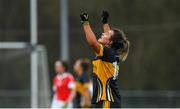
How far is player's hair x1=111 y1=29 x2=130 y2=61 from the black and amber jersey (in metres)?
0.08

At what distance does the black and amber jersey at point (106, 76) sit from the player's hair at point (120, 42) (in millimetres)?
78

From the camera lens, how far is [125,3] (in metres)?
17.4

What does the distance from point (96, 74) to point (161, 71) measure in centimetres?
903

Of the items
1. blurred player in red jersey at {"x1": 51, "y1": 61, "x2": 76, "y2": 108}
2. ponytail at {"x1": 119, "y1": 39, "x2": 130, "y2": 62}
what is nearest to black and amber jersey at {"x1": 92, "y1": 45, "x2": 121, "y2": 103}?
ponytail at {"x1": 119, "y1": 39, "x2": 130, "y2": 62}

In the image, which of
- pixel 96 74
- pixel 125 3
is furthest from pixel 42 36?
pixel 96 74

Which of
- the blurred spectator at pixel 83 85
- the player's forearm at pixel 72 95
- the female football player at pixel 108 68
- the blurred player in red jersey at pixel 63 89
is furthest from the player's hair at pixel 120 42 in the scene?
the blurred player in red jersey at pixel 63 89

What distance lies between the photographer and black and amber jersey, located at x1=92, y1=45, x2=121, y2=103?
8.52 metres

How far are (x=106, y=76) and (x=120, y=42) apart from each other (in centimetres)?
42

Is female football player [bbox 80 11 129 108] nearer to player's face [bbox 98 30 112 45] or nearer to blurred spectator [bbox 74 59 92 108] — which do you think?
player's face [bbox 98 30 112 45]

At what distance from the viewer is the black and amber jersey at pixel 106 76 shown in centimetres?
→ 852

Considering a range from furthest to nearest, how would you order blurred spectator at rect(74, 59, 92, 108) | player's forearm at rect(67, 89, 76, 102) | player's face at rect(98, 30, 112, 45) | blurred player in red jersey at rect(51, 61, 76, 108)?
blurred player in red jersey at rect(51, 61, 76, 108)
player's forearm at rect(67, 89, 76, 102)
blurred spectator at rect(74, 59, 92, 108)
player's face at rect(98, 30, 112, 45)

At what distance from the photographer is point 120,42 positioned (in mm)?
8625

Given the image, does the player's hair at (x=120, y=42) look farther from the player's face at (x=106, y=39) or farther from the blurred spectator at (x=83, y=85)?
the blurred spectator at (x=83, y=85)

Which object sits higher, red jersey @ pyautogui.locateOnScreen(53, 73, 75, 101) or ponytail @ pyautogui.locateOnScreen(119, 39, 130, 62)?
ponytail @ pyautogui.locateOnScreen(119, 39, 130, 62)
